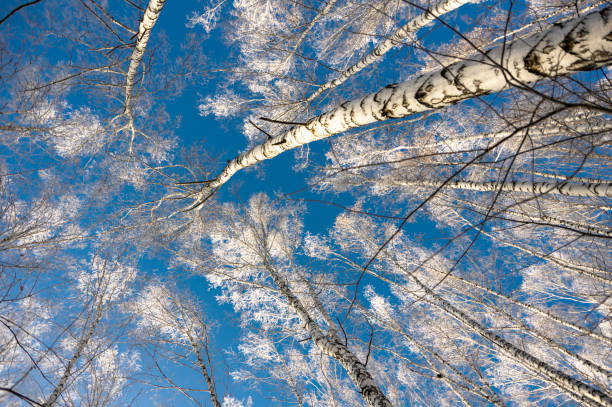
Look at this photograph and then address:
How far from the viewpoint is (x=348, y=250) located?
6844 mm

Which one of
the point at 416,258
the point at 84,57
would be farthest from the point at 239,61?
the point at 416,258

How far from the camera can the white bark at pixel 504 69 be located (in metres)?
0.82

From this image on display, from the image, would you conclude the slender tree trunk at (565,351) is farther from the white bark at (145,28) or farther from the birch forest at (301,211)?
the white bark at (145,28)

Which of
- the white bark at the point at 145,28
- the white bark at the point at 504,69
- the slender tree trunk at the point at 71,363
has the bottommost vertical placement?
the white bark at the point at 504,69

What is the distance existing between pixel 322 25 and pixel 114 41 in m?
3.69

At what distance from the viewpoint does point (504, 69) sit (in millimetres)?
688

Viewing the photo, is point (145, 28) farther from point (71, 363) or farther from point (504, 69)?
point (71, 363)

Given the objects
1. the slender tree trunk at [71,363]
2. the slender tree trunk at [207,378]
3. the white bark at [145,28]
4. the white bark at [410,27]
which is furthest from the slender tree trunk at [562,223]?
the slender tree trunk at [71,363]

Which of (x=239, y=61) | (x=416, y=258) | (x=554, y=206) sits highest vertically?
(x=239, y=61)

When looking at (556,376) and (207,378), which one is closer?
(556,376)

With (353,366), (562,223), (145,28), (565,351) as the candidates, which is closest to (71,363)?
(353,366)

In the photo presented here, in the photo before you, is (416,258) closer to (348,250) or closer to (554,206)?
(348,250)

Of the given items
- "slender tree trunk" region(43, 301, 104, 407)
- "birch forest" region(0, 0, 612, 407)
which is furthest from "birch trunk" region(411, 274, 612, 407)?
"slender tree trunk" region(43, 301, 104, 407)

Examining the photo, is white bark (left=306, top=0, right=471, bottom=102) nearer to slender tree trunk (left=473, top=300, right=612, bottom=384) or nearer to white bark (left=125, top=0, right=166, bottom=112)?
white bark (left=125, top=0, right=166, bottom=112)
